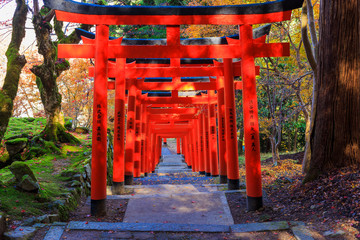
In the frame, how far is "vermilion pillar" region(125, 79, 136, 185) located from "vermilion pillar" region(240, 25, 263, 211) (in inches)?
194

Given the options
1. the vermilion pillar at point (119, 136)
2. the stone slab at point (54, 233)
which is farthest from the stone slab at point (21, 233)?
the vermilion pillar at point (119, 136)

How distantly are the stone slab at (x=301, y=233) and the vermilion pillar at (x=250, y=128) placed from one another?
68.4 inches

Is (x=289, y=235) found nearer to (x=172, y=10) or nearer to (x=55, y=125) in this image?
(x=172, y=10)

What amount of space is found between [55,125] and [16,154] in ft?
5.84

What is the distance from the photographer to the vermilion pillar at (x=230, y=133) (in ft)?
26.7

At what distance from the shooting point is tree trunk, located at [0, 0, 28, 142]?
19.1 ft

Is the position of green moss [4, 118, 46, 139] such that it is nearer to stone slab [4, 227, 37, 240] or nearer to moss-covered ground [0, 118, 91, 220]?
moss-covered ground [0, 118, 91, 220]

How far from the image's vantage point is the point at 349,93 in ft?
17.9

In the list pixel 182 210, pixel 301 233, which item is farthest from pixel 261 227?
pixel 182 210

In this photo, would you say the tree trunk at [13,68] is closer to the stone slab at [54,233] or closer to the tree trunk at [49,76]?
the stone slab at [54,233]

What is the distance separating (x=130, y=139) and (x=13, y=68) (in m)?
4.30

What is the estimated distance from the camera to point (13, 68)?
7.05 m

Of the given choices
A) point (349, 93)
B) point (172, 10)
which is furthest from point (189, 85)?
point (349, 93)

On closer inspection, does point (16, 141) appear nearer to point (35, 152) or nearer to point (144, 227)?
point (35, 152)
